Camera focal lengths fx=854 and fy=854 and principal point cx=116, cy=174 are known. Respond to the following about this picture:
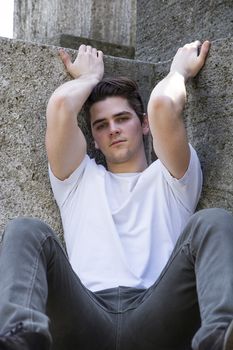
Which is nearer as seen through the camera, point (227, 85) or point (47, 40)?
point (227, 85)

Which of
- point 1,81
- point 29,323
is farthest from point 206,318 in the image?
point 1,81

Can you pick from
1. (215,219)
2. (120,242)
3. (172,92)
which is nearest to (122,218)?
(120,242)

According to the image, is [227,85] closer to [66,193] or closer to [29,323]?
[66,193]

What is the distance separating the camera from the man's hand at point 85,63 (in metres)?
3.51

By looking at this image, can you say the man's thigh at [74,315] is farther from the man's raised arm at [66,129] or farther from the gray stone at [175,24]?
the gray stone at [175,24]

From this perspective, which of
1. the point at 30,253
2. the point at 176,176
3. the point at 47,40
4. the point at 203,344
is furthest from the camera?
the point at 47,40

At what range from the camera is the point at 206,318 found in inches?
91.6

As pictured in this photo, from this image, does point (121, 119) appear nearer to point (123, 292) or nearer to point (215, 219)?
point (123, 292)

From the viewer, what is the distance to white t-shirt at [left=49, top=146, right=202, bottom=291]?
9.86 feet

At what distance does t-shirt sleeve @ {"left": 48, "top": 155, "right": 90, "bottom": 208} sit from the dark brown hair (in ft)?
1.02

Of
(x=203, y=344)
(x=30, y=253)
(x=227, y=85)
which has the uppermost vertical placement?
(x=227, y=85)

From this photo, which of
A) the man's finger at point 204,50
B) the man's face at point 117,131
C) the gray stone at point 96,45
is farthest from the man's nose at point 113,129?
the gray stone at point 96,45

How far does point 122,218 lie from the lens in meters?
3.16

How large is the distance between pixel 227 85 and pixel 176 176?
1.36ft
